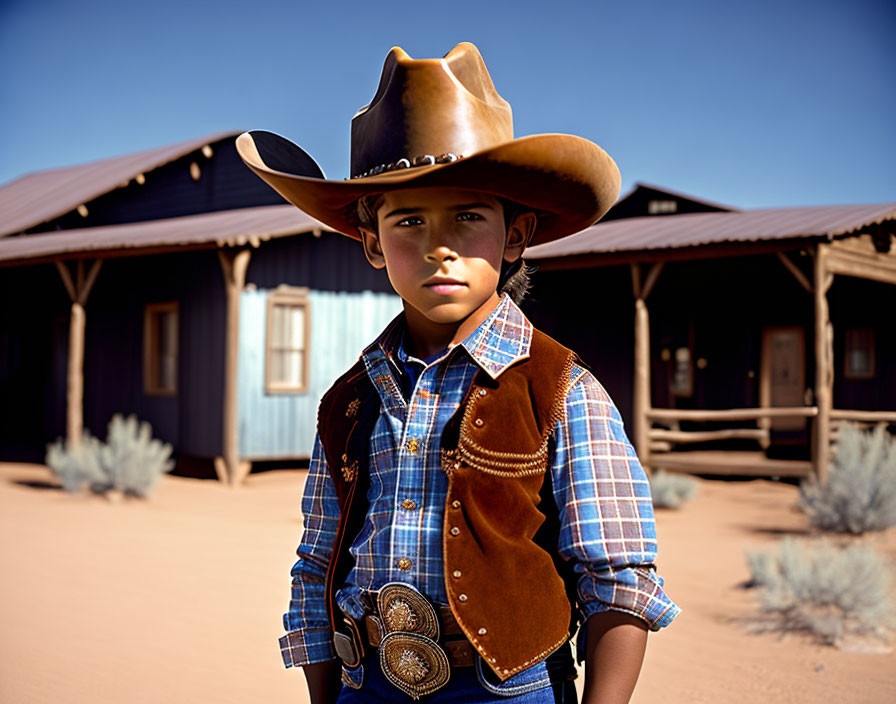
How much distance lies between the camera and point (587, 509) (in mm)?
1604

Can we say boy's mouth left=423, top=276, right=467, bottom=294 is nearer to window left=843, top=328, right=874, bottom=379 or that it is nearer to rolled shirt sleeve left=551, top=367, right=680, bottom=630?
rolled shirt sleeve left=551, top=367, right=680, bottom=630

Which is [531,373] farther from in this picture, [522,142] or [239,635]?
[239,635]

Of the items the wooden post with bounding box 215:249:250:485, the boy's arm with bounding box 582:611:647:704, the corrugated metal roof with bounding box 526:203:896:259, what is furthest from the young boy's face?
the wooden post with bounding box 215:249:250:485

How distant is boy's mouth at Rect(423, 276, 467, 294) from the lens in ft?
5.76

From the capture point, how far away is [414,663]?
1643 millimetres

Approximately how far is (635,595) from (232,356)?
1121 centimetres

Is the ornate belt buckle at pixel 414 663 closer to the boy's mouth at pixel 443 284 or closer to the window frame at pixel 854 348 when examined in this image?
the boy's mouth at pixel 443 284

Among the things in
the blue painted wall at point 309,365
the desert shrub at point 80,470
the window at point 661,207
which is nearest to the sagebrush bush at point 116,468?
the desert shrub at point 80,470

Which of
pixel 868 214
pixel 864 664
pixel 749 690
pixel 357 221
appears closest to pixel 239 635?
pixel 749 690

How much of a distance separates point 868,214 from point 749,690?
9.12 m

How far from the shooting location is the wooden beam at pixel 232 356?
12.2m

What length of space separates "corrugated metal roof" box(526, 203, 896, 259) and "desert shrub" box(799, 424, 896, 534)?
8.97 feet

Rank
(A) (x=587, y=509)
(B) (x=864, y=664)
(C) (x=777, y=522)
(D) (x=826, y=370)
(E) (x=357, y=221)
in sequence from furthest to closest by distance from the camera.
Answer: (D) (x=826, y=370) → (C) (x=777, y=522) → (B) (x=864, y=664) → (E) (x=357, y=221) → (A) (x=587, y=509)

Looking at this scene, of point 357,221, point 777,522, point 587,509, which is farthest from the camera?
point 777,522
